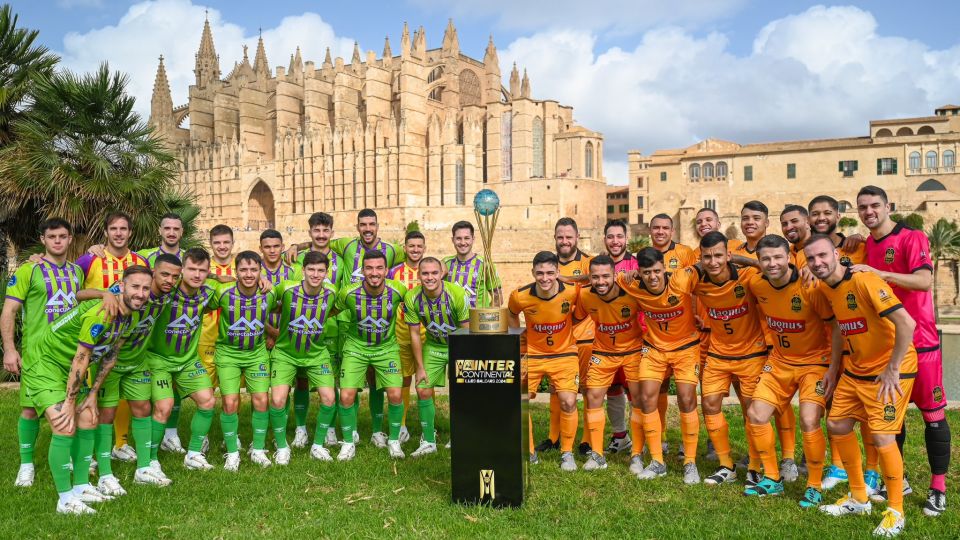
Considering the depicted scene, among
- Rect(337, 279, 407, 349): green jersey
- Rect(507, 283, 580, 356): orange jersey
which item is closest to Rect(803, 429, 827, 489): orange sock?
Rect(507, 283, 580, 356): orange jersey

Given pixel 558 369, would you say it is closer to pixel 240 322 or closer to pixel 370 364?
pixel 370 364

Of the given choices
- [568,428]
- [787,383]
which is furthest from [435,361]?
[787,383]

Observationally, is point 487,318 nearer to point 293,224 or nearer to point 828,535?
point 828,535

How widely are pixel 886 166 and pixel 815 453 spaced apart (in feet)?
128

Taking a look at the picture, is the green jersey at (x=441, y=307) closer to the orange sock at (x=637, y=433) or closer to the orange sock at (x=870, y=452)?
the orange sock at (x=637, y=433)

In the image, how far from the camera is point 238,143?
5366cm

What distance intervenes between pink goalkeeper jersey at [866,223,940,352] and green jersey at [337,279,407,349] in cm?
386

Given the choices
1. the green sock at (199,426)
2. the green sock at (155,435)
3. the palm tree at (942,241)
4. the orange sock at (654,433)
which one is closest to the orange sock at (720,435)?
the orange sock at (654,433)

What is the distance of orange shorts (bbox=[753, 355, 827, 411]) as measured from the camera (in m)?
4.95

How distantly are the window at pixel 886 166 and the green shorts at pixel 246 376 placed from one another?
132 feet

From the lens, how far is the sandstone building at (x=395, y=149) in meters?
43.2

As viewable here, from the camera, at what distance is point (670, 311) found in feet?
18.6

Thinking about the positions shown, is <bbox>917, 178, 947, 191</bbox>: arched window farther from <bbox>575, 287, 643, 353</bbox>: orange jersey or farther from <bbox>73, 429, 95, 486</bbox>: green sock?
<bbox>73, 429, 95, 486</bbox>: green sock

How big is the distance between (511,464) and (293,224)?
47566 millimetres
